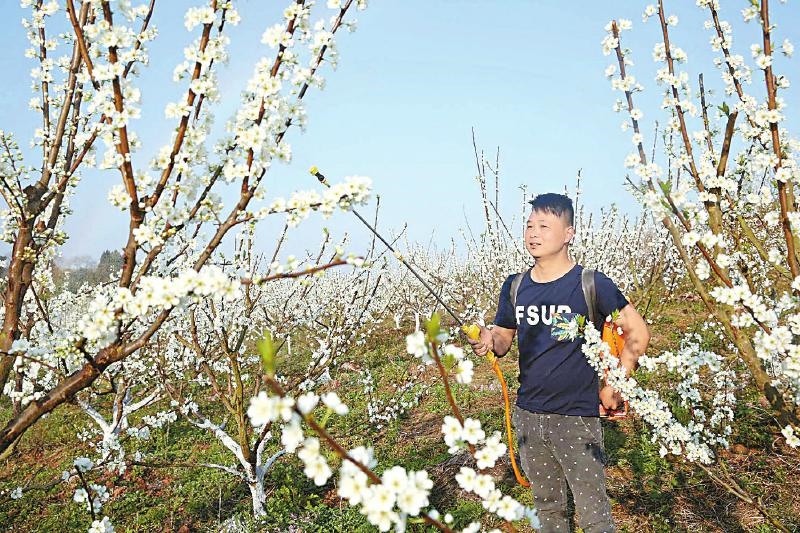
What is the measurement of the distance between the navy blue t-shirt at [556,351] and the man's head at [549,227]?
17 cm

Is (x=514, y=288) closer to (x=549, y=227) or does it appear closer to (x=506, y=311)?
(x=506, y=311)

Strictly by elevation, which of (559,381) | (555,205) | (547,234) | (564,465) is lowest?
(564,465)

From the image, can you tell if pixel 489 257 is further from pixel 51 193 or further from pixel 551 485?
pixel 51 193

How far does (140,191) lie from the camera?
194 cm

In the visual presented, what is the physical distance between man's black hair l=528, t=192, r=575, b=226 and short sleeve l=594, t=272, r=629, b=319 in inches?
15.8

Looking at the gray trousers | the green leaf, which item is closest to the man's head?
the gray trousers

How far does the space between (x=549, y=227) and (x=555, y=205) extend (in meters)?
0.14

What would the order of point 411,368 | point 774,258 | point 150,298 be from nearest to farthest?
1. point 150,298
2. point 774,258
3. point 411,368

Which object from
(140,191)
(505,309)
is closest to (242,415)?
(505,309)

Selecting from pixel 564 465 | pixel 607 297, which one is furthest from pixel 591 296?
pixel 564 465

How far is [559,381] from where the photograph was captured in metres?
2.70

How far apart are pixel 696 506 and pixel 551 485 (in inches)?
80.1

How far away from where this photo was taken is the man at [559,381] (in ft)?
8.59

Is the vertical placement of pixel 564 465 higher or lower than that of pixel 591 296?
lower
